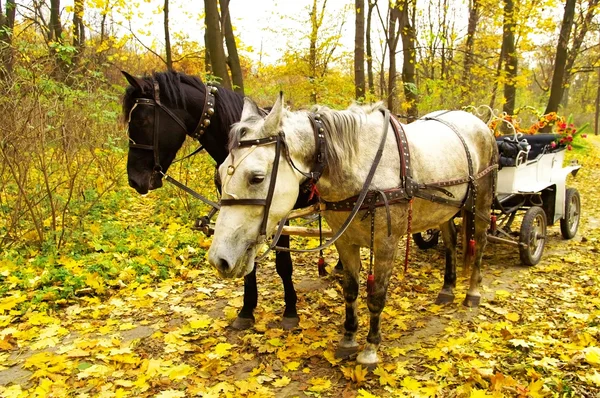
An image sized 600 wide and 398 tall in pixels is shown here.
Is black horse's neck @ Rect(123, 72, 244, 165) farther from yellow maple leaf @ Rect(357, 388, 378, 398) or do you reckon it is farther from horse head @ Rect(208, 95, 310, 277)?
yellow maple leaf @ Rect(357, 388, 378, 398)

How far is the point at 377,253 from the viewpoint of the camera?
2.78m

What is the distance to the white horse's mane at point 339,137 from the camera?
93.7 inches

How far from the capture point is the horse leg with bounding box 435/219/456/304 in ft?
13.5

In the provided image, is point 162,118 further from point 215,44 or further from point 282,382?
point 215,44

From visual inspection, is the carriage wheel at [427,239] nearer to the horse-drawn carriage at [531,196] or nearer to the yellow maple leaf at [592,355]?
the horse-drawn carriage at [531,196]

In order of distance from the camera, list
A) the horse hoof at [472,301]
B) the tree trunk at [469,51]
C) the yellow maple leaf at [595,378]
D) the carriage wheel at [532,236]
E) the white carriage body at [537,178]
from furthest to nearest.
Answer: the tree trunk at [469,51] < the white carriage body at [537,178] < the carriage wheel at [532,236] < the horse hoof at [472,301] < the yellow maple leaf at [595,378]

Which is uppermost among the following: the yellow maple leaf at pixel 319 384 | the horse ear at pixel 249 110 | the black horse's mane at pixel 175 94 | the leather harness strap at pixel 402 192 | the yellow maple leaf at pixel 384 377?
the black horse's mane at pixel 175 94

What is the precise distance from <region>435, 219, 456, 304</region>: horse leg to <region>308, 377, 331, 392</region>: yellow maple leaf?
71.2 inches

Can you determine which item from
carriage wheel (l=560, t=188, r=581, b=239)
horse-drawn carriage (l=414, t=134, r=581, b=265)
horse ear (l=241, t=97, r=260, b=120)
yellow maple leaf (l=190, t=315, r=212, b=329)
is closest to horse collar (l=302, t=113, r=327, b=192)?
horse ear (l=241, t=97, r=260, b=120)

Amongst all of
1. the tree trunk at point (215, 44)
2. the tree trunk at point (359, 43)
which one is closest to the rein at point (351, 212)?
the tree trunk at point (215, 44)

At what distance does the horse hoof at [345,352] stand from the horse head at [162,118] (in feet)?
5.93

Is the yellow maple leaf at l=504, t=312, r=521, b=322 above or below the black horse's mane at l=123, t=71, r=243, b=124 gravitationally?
below

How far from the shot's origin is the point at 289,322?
11.8ft

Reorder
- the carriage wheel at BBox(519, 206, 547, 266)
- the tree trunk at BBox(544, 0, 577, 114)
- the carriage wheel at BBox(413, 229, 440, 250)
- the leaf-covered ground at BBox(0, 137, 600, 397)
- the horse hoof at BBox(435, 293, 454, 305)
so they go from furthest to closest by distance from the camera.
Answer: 1. the tree trunk at BBox(544, 0, 577, 114)
2. the carriage wheel at BBox(413, 229, 440, 250)
3. the carriage wheel at BBox(519, 206, 547, 266)
4. the horse hoof at BBox(435, 293, 454, 305)
5. the leaf-covered ground at BBox(0, 137, 600, 397)
